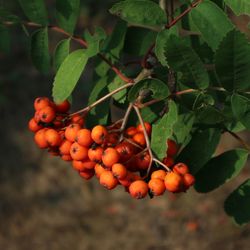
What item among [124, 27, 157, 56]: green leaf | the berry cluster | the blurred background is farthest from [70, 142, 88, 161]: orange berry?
the blurred background

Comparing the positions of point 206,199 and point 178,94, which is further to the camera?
point 206,199

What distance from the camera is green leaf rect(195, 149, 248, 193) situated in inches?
67.1

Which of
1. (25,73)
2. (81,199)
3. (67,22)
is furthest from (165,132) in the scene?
(25,73)

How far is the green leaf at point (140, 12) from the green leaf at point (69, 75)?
16cm

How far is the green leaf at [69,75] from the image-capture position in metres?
1.52

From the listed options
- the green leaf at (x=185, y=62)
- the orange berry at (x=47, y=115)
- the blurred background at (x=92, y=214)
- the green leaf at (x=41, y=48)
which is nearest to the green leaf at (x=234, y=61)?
the green leaf at (x=185, y=62)

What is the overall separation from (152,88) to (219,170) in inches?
16.7

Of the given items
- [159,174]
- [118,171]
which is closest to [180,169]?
[159,174]

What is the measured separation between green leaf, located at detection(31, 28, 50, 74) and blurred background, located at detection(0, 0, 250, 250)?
3214 millimetres

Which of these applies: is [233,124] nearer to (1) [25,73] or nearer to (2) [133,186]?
(2) [133,186]

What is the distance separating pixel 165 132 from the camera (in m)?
1.45

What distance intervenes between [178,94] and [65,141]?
331 millimetres

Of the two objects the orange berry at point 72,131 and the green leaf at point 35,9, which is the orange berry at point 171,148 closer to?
the orange berry at point 72,131

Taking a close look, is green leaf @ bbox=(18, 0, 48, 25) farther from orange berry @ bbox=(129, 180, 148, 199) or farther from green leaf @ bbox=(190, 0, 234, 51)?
orange berry @ bbox=(129, 180, 148, 199)
